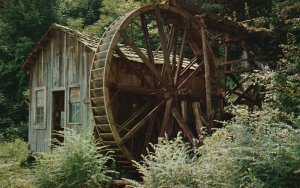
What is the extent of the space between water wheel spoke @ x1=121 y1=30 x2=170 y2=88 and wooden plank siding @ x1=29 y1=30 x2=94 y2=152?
1805 millimetres

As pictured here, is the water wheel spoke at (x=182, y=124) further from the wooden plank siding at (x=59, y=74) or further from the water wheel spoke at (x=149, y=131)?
the wooden plank siding at (x=59, y=74)

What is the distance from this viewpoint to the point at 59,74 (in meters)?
13.0

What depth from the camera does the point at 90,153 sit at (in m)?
8.33

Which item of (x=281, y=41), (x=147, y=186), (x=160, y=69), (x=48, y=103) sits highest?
(x=281, y=41)

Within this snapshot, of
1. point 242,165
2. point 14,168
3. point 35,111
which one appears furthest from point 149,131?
point 242,165

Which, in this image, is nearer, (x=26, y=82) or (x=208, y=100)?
(x=208, y=100)

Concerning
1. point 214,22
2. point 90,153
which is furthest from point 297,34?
point 90,153

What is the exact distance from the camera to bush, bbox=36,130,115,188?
795 cm

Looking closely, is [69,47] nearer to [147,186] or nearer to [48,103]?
[48,103]

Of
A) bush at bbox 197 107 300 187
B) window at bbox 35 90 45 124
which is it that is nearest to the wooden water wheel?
window at bbox 35 90 45 124

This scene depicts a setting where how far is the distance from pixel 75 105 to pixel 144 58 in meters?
3.07

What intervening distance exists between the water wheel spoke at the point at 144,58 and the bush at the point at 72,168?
2917mm

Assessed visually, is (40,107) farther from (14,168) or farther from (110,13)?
(110,13)

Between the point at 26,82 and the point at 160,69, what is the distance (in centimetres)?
1268
